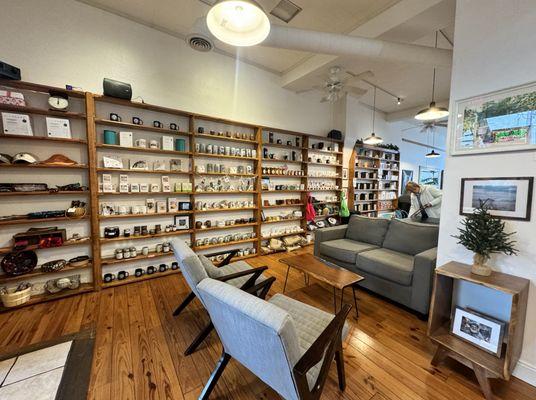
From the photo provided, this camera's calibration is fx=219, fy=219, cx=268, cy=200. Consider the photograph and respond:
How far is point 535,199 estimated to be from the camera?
1.52m

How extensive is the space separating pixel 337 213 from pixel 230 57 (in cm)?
399

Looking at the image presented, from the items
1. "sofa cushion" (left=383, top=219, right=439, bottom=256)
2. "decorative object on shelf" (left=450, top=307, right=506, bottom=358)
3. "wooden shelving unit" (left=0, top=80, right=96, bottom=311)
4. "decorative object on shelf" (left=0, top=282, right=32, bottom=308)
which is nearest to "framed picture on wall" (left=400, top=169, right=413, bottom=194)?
"sofa cushion" (left=383, top=219, right=439, bottom=256)

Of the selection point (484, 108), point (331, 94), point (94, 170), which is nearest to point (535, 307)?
point (484, 108)

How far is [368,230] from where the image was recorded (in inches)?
134

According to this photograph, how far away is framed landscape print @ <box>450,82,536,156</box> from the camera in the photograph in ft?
5.02

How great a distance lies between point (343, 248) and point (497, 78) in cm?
227

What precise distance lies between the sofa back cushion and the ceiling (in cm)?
240

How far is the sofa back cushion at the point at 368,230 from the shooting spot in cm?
327

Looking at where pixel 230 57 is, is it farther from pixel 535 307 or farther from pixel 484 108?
pixel 535 307

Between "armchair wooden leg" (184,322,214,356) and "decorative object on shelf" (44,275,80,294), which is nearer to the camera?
"armchair wooden leg" (184,322,214,356)

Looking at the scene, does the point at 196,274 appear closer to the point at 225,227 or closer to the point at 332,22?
the point at 225,227

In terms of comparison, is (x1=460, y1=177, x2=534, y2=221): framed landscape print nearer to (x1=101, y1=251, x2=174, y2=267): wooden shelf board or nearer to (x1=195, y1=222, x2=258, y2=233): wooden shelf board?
(x1=195, y1=222, x2=258, y2=233): wooden shelf board

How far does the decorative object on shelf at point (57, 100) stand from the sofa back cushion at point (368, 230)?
416cm

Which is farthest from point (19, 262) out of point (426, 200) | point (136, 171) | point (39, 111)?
point (426, 200)
